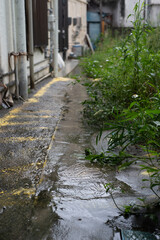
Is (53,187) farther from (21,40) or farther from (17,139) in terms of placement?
(21,40)

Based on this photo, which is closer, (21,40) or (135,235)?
(135,235)

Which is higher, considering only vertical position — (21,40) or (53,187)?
(21,40)

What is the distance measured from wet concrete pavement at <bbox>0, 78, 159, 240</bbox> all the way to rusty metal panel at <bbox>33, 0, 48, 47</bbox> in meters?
3.66

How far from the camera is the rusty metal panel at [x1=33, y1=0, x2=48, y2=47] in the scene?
7148 millimetres

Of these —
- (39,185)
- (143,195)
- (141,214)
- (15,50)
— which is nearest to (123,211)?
(141,214)

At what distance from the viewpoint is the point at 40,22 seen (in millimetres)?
7652

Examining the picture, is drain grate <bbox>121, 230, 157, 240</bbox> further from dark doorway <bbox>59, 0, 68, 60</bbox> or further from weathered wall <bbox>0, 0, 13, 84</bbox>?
dark doorway <bbox>59, 0, 68, 60</bbox>

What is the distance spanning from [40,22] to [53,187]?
239 inches

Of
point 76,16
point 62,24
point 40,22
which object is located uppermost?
point 76,16

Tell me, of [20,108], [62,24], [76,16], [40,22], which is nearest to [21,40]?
[20,108]

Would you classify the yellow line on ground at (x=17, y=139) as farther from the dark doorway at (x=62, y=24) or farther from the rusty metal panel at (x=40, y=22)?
the dark doorway at (x=62, y=24)

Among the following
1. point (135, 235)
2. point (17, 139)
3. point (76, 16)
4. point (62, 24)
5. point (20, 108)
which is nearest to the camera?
point (135, 235)

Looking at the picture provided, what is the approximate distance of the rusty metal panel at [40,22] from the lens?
7148mm

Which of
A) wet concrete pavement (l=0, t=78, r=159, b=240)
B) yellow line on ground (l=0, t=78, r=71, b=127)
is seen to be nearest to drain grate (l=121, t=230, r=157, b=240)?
wet concrete pavement (l=0, t=78, r=159, b=240)
